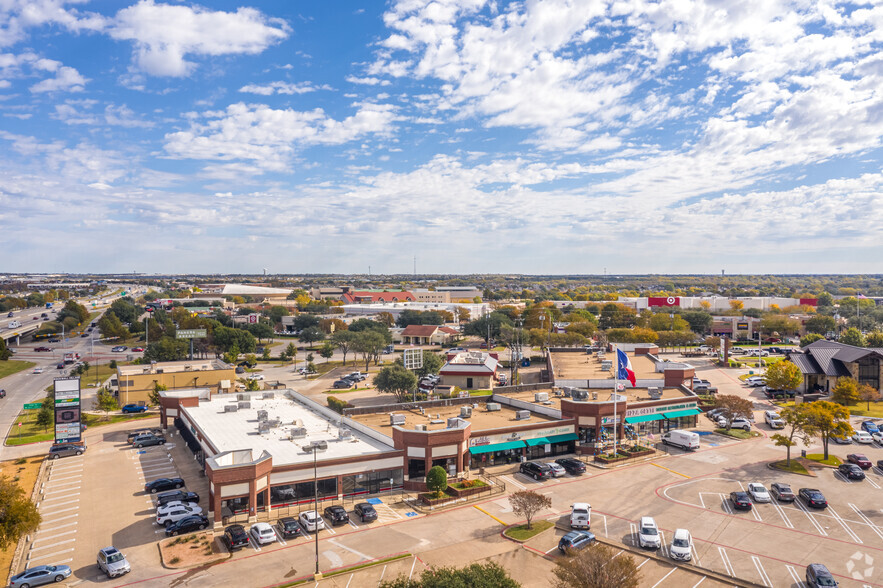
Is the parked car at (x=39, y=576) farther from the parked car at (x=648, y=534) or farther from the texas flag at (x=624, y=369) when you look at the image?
the texas flag at (x=624, y=369)

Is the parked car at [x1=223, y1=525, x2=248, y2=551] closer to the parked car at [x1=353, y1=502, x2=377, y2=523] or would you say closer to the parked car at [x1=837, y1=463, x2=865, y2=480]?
the parked car at [x1=353, y1=502, x2=377, y2=523]

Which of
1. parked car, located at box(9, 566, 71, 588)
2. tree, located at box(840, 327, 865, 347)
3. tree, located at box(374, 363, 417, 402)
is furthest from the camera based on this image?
tree, located at box(840, 327, 865, 347)

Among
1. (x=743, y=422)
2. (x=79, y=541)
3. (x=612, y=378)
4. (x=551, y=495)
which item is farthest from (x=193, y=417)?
(x=743, y=422)

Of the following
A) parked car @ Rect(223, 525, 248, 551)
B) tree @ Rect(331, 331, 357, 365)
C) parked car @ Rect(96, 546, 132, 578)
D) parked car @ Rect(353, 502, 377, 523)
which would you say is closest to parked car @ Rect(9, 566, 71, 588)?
parked car @ Rect(96, 546, 132, 578)

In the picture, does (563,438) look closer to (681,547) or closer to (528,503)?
(528,503)

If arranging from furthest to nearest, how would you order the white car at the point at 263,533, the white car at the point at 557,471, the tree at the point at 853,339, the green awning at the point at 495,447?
the tree at the point at 853,339 → the green awning at the point at 495,447 → the white car at the point at 557,471 → the white car at the point at 263,533

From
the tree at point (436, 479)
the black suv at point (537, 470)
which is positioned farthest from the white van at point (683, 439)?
the tree at point (436, 479)
